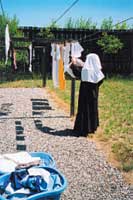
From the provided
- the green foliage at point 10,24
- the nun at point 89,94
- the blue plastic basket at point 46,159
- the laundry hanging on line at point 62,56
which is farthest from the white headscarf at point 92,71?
the green foliage at point 10,24

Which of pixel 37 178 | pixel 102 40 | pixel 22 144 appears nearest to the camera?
pixel 37 178

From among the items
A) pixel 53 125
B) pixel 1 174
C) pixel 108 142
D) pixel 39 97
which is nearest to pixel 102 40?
pixel 39 97

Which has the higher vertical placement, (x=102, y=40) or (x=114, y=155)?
(x=102, y=40)

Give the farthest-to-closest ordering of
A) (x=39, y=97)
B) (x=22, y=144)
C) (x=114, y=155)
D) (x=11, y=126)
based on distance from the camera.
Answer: (x=39, y=97) → (x=11, y=126) → (x=22, y=144) → (x=114, y=155)

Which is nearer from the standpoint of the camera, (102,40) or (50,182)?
(50,182)

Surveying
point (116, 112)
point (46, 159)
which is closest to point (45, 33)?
point (116, 112)

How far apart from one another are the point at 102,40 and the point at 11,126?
972 cm

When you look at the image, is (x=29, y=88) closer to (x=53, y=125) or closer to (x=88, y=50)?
(x=88, y=50)

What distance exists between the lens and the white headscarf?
7.52 meters

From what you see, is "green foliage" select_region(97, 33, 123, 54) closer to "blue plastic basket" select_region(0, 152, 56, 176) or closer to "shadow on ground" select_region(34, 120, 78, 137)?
"shadow on ground" select_region(34, 120, 78, 137)

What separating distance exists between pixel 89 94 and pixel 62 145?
44.2 inches

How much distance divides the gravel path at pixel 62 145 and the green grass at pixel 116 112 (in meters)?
0.35

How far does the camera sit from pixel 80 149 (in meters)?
6.70

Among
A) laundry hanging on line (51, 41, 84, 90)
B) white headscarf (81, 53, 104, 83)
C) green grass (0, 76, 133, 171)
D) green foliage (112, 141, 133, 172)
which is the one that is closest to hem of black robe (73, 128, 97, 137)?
green grass (0, 76, 133, 171)
